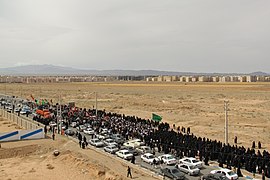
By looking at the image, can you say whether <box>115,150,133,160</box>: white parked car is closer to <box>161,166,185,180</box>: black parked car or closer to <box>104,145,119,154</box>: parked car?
<box>104,145,119,154</box>: parked car

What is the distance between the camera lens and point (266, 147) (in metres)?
34.0

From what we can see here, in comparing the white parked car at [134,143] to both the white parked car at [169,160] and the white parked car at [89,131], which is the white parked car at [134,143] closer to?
the white parked car at [169,160]

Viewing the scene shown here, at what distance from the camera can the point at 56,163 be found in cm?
3034

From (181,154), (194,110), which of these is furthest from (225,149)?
(194,110)

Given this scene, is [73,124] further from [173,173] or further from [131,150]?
[173,173]

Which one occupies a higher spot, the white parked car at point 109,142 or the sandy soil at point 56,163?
the white parked car at point 109,142

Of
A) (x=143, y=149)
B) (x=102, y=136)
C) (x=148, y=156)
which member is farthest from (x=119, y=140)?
(x=148, y=156)

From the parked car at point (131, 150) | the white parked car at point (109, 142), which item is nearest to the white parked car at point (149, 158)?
the parked car at point (131, 150)

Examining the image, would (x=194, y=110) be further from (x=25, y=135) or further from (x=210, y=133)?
(x=25, y=135)

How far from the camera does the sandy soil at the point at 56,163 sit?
26.3m

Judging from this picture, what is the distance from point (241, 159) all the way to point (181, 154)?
5.32 m

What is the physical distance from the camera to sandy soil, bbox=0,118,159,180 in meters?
26.3

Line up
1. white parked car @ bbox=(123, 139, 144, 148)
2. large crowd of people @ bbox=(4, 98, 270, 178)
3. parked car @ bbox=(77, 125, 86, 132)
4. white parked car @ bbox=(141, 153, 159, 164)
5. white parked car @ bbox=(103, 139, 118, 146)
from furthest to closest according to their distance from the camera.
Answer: parked car @ bbox=(77, 125, 86, 132) < white parked car @ bbox=(103, 139, 118, 146) < white parked car @ bbox=(123, 139, 144, 148) < white parked car @ bbox=(141, 153, 159, 164) < large crowd of people @ bbox=(4, 98, 270, 178)

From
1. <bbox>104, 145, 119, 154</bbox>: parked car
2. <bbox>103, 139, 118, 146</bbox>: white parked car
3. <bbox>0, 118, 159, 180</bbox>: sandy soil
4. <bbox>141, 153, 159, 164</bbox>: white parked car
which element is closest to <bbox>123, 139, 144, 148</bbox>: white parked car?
<bbox>103, 139, 118, 146</bbox>: white parked car
